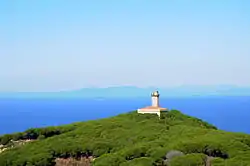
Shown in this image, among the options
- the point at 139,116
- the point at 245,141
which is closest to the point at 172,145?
the point at 245,141

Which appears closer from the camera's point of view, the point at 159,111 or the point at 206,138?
the point at 206,138

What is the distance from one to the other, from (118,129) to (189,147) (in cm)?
713

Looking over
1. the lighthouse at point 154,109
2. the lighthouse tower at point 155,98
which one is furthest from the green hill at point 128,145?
the lighthouse tower at point 155,98

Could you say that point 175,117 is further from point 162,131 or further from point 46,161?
point 46,161

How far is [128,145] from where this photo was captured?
1009 inches

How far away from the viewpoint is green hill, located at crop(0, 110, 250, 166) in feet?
71.9

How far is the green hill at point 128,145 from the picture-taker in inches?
863

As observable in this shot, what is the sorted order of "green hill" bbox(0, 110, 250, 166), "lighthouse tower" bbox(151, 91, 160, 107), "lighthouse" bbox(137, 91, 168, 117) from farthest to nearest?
"lighthouse tower" bbox(151, 91, 160, 107) < "lighthouse" bbox(137, 91, 168, 117) < "green hill" bbox(0, 110, 250, 166)

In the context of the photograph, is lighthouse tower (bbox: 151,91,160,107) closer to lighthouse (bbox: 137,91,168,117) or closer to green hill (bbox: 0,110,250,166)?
lighthouse (bbox: 137,91,168,117)

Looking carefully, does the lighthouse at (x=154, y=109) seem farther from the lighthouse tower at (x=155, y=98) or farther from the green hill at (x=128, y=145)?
the green hill at (x=128, y=145)

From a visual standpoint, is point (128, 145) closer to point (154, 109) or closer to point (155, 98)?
point (154, 109)

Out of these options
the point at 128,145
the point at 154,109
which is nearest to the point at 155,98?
the point at 154,109

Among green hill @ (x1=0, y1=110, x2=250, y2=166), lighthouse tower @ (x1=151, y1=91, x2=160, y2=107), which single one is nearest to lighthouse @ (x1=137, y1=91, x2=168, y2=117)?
lighthouse tower @ (x1=151, y1=91, x2=160, y2=107)

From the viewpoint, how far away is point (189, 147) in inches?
897
